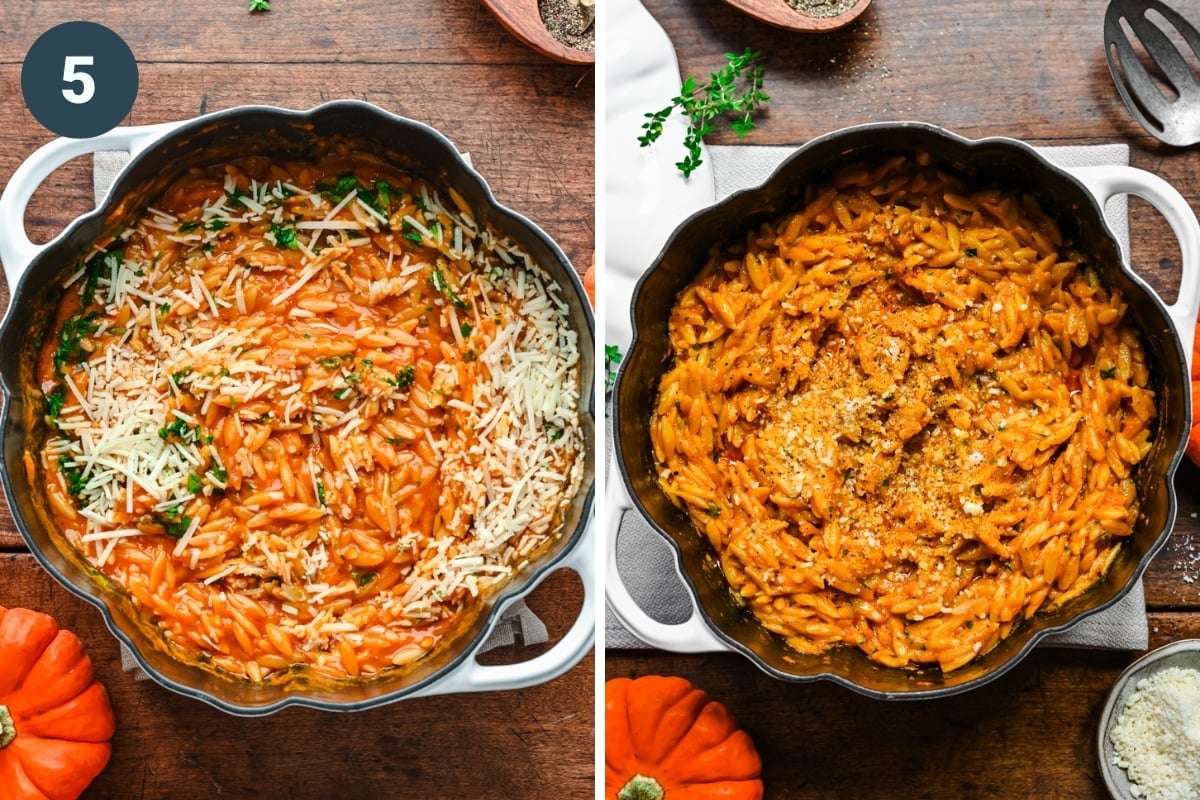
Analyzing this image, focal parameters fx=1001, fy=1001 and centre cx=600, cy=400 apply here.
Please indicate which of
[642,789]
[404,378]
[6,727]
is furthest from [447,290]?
[6,727]

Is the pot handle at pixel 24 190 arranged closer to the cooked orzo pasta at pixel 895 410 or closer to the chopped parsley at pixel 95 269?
the chopped parsley at pixel 95 269

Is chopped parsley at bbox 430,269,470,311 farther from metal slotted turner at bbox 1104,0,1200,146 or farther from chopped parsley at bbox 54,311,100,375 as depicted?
metal slotted turner at bbox 1104,0,1200,146

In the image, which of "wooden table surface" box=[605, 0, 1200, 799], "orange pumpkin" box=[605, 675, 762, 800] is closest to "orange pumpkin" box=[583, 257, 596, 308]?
"wooden table surface" box=[605, 0, 1200, 799]

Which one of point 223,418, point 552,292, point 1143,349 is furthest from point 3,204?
point 1143,349

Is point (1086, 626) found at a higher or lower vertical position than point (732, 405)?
lower

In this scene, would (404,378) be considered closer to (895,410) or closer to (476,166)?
(476,166)

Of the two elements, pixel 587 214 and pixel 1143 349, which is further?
pixel 587 214

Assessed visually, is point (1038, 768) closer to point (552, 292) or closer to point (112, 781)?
point (552, 292)
